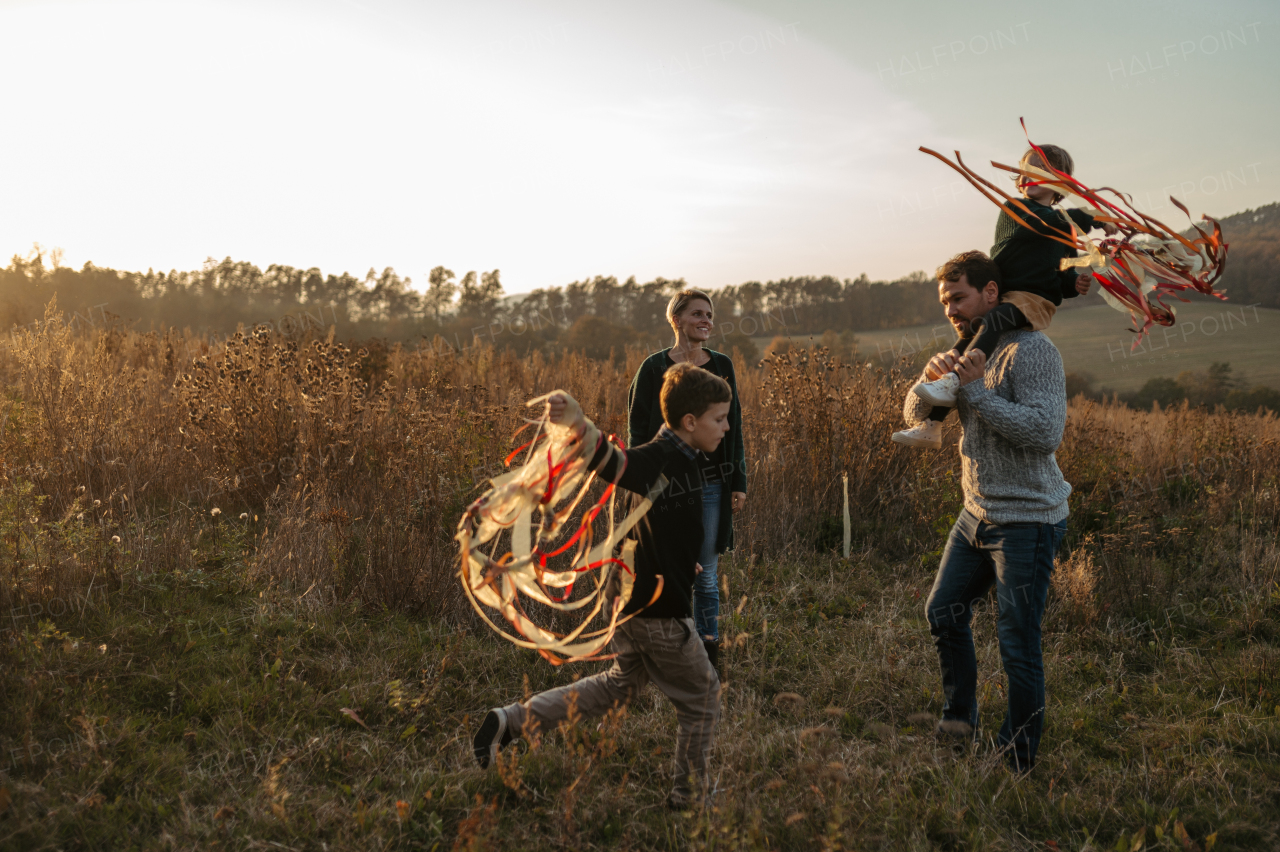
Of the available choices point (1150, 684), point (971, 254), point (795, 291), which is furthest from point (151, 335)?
point (795, 291)

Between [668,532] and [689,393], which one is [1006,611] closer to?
[668,532]

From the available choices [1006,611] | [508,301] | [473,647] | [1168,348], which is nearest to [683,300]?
[1006,611]

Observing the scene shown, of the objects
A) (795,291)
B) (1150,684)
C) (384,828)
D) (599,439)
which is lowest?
(1150,684)

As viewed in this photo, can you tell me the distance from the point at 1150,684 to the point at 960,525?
1975mm

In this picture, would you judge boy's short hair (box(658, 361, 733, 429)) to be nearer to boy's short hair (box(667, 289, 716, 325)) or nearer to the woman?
the woman

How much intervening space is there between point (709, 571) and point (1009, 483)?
1.42 metres

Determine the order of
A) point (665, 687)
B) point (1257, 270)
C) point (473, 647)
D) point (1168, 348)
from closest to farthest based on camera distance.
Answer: point (665, 687)
point (473, 647)
point (1257, 270)
point (1168, 348)

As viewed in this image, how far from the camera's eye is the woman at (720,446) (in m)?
3.43

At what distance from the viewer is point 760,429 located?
6801 millimetres

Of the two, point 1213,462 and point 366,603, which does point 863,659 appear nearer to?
point 366,603

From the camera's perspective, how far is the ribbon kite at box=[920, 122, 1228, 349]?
2.48 metres

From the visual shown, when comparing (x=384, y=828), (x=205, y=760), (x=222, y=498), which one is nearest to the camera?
(x=384, y=828)

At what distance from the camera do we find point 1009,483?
2.65 m

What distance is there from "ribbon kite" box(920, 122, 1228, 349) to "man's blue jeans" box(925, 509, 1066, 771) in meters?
0.89
